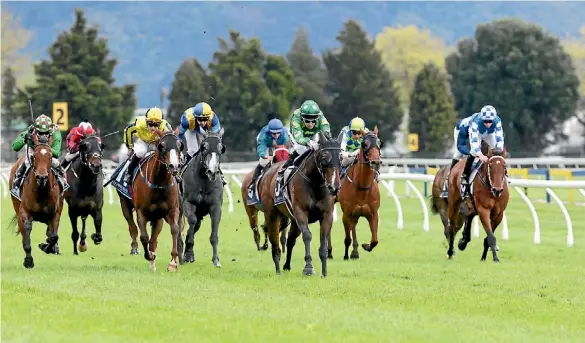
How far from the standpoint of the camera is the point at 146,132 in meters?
14.7

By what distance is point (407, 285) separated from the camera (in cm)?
1194

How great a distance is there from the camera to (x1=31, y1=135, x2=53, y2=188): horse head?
14.0 meters

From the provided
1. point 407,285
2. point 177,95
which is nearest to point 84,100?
point 177,95

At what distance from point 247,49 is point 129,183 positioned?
5576cm

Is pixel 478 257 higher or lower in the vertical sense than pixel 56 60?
lower

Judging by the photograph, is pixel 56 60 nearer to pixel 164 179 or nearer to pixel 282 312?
pixel 164 179

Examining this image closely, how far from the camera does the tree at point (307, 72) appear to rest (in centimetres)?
7838

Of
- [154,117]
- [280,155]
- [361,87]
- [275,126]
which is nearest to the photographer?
[154,117]

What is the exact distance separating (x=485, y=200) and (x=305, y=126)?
2.86 m

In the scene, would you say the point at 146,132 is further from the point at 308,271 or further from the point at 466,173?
the point at 466,173

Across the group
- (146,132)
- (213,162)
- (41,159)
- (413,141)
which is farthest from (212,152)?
(413,141)

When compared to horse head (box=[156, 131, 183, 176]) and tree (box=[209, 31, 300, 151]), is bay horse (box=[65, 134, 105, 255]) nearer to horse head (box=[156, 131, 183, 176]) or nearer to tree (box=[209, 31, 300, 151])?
horse head (box=[156, 131, 183, 176])

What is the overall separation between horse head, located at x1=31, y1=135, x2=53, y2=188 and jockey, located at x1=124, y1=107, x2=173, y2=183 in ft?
3.30

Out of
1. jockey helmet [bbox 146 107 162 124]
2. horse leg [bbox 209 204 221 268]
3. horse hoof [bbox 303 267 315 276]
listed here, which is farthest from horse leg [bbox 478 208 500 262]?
jockey helmet [bbox 146 107 162 124]
